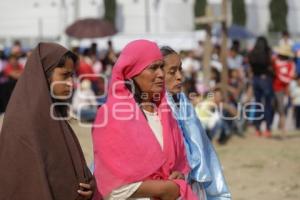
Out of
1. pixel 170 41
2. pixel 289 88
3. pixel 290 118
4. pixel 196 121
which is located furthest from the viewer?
pixel 170 41

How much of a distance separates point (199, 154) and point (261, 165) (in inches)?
212

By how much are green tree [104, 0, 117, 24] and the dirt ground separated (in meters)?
24.6

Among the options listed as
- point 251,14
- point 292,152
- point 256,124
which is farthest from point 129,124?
point 251,14

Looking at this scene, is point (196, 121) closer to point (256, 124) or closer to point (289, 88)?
point (256, 124)

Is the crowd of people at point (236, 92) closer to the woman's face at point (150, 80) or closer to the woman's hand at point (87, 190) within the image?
the woman's face at point (150, 80)

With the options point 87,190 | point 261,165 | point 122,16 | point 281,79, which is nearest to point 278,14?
point 122,16

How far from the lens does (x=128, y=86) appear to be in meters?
3.51

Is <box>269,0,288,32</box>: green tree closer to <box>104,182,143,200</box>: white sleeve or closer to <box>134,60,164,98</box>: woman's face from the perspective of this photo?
<box>134,60,164,98</box>: woman's face

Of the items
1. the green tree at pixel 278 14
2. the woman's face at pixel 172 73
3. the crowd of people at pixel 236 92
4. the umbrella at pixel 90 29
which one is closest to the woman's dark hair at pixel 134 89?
the woman's face at pixel 172 73

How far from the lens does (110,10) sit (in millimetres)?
36625

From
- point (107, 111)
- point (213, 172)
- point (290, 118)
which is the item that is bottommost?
point (290, 118)

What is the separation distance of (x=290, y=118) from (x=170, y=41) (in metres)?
13.7

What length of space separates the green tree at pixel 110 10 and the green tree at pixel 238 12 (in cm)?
591

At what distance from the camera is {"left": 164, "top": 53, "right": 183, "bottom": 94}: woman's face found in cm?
417
